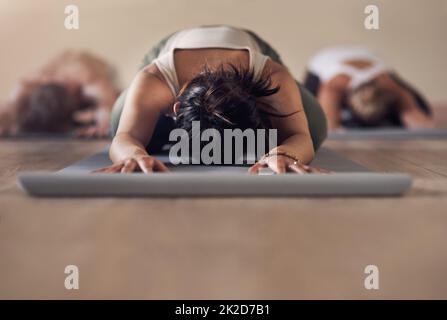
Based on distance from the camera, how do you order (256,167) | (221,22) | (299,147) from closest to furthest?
1. (256,167)
2. (299,147)
3. (221,22)

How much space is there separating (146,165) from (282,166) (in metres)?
0.26

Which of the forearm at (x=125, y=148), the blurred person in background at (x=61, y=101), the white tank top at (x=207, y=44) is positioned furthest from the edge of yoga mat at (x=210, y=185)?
the blurred person in background at (x=61, y=101)

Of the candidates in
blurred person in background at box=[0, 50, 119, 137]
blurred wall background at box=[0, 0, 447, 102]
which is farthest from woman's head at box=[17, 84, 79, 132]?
blurred wall background at box=[0, 0, 447, 102]

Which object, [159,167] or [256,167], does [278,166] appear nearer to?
[256,167]

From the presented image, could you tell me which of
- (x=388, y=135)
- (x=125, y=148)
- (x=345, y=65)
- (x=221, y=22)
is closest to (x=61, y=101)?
(x=221, y=22)

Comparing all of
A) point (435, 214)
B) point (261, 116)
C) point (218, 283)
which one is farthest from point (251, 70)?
point (218, 283)

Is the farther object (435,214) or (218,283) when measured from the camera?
(435,214)

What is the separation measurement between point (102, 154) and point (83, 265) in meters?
0.94

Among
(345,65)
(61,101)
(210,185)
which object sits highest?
(345,65)

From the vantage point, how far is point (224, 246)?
Result: 86 cm

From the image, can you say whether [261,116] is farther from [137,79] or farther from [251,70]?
[137,79]

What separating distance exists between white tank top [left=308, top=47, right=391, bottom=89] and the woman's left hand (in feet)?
6.83

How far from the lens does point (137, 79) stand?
1474 mm

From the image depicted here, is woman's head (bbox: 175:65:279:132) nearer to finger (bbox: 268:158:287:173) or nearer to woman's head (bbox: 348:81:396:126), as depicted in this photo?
finger (bbox: 268:158:287:173)
